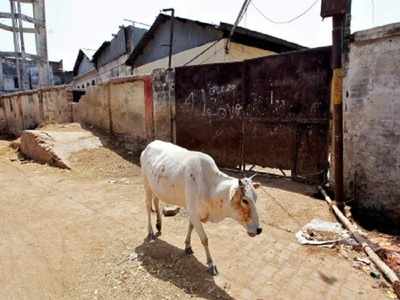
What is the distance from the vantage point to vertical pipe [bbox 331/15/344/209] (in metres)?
5.09

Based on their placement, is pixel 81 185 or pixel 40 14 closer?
pixel 81 185

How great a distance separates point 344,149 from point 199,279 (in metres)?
3.58

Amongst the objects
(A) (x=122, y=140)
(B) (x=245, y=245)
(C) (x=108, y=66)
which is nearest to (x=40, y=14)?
(C) (x=108, y=66)

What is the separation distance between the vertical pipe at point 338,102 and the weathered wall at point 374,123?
19 centimetres

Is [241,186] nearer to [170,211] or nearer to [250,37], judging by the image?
[170,211]

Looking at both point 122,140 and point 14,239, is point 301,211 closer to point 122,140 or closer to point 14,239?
point 14,239

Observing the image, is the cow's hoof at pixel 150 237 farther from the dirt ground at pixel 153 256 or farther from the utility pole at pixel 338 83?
the utility pole at pixel 338 83

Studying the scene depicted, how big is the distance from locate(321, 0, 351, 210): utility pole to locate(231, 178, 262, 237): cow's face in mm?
2748

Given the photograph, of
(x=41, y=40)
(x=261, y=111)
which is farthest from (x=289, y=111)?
(x=41, y=40)

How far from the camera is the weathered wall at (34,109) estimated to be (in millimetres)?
15047

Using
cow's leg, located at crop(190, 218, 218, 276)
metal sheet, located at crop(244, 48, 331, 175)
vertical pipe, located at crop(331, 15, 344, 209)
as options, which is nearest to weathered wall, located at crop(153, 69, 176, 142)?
metal sheet, located at crop(244, 48, 331, 175)

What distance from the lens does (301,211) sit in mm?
5152

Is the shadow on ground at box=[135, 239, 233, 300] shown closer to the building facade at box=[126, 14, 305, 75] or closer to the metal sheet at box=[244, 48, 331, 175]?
the metal sheet at box=[244, 48, 331, 175]

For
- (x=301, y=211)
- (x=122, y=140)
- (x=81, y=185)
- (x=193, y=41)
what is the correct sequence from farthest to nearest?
1. (x=193, y=41)
2. (x=122, y=140)
3. (x=81, y=185)
4. (x=301, y=211)
